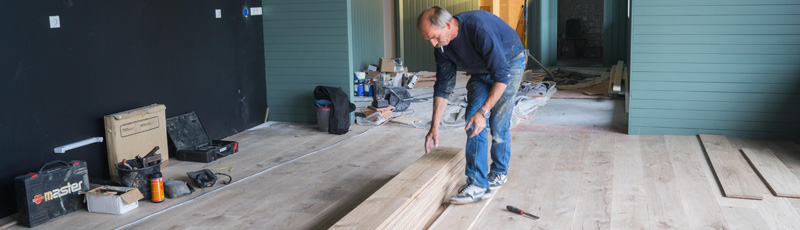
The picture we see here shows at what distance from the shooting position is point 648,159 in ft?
15.3

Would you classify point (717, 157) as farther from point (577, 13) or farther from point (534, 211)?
point (577, 13)

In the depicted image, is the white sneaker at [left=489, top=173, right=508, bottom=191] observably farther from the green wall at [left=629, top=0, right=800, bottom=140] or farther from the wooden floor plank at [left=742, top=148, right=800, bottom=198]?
the green wall at [left=629, top=0, right=800, bottom=140]

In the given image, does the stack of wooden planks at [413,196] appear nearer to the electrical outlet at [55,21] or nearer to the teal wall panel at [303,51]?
the electrical outlet at [55,21]

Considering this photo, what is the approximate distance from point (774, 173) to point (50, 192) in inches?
177

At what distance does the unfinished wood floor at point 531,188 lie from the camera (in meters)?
3.36

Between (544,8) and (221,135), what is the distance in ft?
26.5

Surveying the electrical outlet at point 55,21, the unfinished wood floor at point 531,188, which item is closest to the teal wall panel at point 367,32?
the unfinished wood floor at point 531,188

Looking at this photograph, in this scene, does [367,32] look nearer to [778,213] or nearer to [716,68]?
[716,68]

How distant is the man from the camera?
3146mm

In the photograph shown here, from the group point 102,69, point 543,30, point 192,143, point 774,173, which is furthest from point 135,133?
point 543,30

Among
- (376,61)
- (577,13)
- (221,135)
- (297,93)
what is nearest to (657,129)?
(297,93)

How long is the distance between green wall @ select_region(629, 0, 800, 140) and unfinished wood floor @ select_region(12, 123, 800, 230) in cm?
22

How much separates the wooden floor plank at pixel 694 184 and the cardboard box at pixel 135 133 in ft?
12.0

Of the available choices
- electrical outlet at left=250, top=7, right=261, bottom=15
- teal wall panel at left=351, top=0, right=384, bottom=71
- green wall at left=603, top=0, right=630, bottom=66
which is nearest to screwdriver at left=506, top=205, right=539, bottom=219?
electrical outlet at left=250, top=7, right=261, bottom=15
